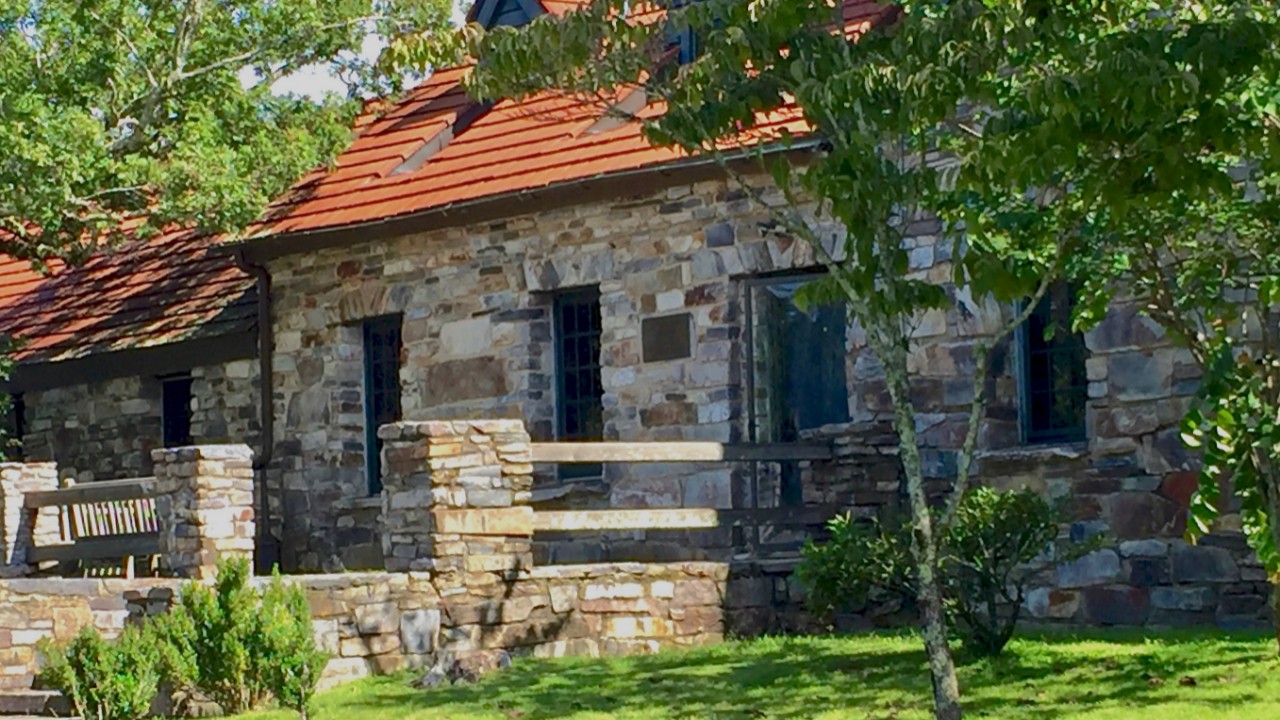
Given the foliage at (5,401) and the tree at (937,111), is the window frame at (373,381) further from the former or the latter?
the tree at (937,111)

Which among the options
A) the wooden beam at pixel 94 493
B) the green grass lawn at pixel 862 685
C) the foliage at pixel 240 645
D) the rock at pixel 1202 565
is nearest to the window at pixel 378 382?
the wooden beam at pixel 94 493

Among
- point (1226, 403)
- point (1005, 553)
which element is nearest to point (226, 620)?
point (1005, 553)

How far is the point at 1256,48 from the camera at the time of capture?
8.49 m

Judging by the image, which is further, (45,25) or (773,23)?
(45,25)

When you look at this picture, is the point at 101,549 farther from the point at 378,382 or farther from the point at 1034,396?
the point at 1034,396

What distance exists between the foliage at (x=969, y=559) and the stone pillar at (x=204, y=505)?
420cm

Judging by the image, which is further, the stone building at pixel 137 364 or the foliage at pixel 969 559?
the stone building at pixel 137 364

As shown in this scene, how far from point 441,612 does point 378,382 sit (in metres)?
6.74

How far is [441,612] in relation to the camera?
1495 cm

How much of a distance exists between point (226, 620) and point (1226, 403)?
674 cm

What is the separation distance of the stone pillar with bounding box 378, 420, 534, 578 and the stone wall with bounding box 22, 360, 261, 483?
7.55 metres

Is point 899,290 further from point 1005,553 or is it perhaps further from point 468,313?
point 468,313

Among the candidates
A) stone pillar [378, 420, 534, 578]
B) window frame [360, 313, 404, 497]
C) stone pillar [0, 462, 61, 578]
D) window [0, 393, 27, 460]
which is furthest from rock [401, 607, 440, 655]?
window [0, 393, 27, 460]

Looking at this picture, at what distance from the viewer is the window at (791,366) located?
18.0 m
